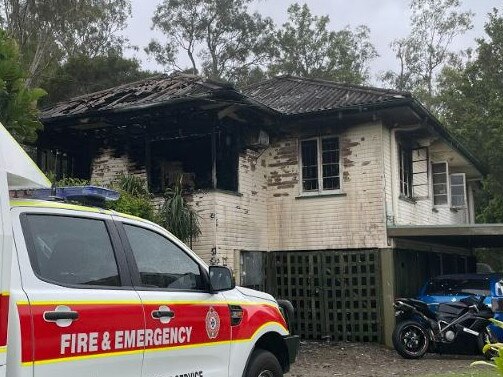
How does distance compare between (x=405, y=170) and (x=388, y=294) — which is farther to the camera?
(x=405, y=170)

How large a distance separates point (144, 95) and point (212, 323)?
10283 millimetres

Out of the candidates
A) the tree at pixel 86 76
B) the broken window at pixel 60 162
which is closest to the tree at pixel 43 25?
the tree at pixel 86 76

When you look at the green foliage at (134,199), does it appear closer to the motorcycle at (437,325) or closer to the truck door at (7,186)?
the motorcycle at (437,325)

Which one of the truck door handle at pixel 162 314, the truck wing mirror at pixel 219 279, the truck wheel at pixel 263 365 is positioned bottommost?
the truck wheel at pixel 263 365

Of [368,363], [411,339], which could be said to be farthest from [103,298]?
[411,339]

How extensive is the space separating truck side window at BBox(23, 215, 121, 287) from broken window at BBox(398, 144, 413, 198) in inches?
479

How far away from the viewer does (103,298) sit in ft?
13.5

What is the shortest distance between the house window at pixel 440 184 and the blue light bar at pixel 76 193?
14.8 meters

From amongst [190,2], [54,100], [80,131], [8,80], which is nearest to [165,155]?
[80,131]

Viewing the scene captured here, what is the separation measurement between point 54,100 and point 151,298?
25.2 metres

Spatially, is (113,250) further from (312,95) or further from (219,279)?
(312,95)

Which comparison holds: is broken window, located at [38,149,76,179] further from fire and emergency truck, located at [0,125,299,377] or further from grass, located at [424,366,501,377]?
A: fire and emergency truck, located at [0,125,299,377]

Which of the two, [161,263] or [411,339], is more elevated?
[161,263]

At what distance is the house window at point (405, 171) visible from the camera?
1605cm
